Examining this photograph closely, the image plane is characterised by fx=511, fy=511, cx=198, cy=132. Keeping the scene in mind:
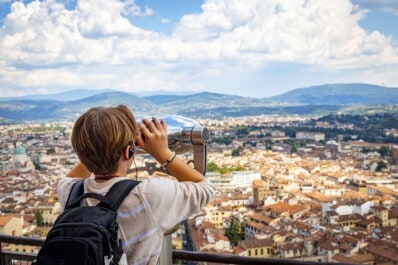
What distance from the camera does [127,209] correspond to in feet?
2.26

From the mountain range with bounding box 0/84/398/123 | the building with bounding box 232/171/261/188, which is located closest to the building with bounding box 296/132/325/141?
the mountain range with bounding box 0/84/398/123

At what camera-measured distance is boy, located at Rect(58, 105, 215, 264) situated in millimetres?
679

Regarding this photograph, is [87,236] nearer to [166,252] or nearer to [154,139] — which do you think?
[154,139]

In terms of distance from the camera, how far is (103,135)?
0.67 m

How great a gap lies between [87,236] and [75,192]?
125mm

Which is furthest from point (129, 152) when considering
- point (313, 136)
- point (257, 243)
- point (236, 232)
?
point (313, 136)

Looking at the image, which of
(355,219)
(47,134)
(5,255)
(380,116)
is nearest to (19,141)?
(47,134)

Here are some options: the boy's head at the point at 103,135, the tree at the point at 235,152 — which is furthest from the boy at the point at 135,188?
the tree at the point at 235,152

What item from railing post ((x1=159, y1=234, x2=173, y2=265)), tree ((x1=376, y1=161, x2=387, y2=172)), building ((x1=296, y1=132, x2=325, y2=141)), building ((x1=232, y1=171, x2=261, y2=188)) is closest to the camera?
railing post ((x1=159, y1=234, x2=173, y2=265))

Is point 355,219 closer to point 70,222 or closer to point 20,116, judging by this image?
point 20,116

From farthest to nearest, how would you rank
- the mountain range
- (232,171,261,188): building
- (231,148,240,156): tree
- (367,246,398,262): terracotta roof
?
1. (231,148,240,156): tree
2. (232,171,261,188): building
3. the mountain range
4. (367,246,398,262): terracotta roof

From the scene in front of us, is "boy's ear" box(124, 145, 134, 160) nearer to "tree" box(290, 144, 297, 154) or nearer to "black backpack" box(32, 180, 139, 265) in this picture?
"black backpack" box(32, 180, 139, 265)

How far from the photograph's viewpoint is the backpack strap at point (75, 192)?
709 millimetres

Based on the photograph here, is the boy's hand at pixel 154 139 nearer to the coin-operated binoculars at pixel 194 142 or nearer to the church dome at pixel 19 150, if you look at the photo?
the coin-operated binoculars at pixel 194 142
